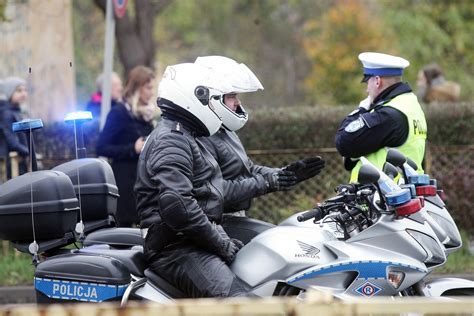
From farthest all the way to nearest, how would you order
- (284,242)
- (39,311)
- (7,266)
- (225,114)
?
(7,266)
(225,114)
(284,242)
(39,311)

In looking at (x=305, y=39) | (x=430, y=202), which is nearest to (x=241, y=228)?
(x=430, y=202)

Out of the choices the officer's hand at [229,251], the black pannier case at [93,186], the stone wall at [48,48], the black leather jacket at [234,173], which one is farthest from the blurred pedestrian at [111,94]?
the officer's hand at [229,251]

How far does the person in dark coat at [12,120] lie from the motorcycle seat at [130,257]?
17.6 ft

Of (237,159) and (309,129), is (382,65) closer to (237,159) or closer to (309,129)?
(237,159)

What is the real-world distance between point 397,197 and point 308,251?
0.50 metres

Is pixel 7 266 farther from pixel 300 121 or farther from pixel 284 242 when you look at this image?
pixel 284 242

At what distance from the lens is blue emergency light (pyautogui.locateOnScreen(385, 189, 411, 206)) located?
221 inches

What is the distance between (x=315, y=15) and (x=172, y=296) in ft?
115

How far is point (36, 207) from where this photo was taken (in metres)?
5.81

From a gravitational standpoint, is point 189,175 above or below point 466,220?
above

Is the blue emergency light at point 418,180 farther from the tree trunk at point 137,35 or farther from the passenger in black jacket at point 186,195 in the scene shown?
the tree trunk at point 137,35

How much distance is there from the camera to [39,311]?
353cm

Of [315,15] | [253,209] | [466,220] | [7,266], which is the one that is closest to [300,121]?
[253,209]

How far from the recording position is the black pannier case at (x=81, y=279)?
563 cm
